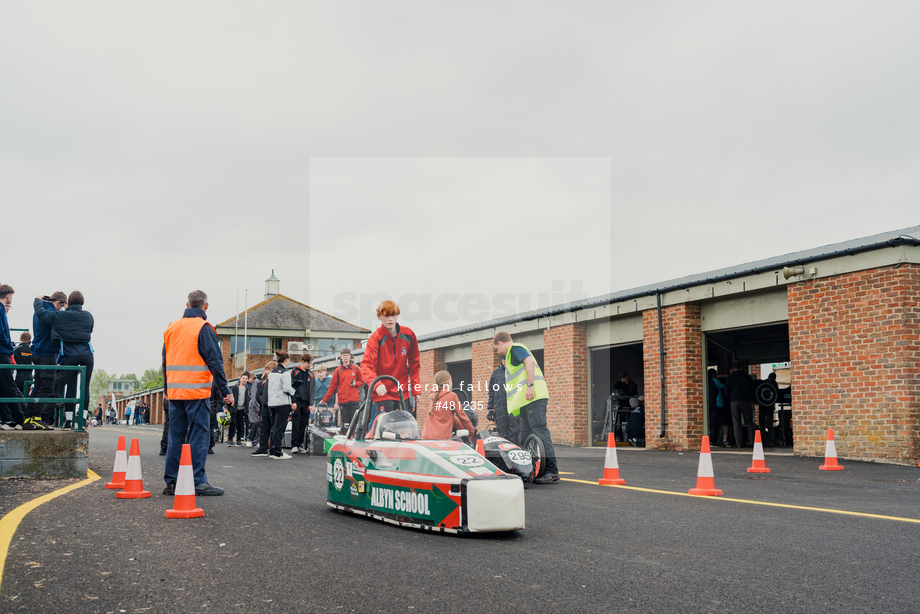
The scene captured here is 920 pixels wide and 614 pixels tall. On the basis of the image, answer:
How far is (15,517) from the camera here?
650 cm

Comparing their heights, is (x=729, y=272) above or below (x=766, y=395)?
above

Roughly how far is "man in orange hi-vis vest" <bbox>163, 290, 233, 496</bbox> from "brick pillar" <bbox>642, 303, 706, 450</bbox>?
41.5 ft

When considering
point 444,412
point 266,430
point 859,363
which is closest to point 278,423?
point 266,430

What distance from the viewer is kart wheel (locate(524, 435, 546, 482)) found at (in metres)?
9.84

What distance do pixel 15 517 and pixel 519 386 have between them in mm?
5758

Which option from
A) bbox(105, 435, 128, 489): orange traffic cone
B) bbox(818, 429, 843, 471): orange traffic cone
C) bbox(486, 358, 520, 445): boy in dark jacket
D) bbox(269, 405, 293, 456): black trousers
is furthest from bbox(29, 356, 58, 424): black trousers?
bbox(818, 429, 843, 471): orange traffic cone

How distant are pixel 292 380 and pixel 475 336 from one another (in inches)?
490

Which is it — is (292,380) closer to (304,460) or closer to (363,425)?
(304,460)

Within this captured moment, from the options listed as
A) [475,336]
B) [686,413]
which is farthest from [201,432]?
[475,336]

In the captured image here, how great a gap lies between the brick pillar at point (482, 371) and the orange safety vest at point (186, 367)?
691 inches

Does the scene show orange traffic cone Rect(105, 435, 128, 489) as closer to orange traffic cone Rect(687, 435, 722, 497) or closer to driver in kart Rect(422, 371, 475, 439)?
driver in kart Rect(422, 371, 475, 439)

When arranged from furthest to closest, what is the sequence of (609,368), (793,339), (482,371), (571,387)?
(609,368)
(482,371)
(571,387)
(793,339)

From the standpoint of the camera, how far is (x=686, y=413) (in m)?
18.1

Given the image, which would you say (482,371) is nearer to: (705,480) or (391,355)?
(705,480)
